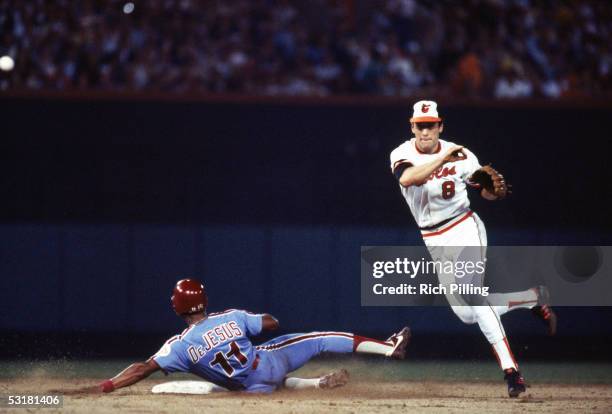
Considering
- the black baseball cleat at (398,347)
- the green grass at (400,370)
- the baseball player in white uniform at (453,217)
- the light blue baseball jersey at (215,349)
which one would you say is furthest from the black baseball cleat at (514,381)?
the light blue baseball jersey at (215,349)

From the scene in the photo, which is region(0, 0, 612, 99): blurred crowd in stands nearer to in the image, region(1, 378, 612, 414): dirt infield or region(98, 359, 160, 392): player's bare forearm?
region(1, 378, 612, 414): dirt infield

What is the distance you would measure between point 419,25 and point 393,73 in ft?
3.18

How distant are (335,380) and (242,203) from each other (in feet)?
10.6

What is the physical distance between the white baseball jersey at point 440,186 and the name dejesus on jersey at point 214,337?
153 centimetres

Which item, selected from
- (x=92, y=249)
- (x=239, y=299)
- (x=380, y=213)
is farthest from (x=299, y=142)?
(x=92, y=249)

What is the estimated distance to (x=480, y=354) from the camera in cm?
910

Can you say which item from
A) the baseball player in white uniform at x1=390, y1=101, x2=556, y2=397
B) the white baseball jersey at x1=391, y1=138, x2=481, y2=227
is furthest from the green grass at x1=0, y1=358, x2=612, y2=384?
the white baseball jersey at x1=391, y1=138, x2=481, y2=227

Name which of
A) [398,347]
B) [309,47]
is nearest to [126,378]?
[398,347]

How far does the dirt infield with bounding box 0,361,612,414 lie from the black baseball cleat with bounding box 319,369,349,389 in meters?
0.06

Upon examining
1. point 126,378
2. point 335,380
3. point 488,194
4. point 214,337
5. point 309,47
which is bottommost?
point 335,380

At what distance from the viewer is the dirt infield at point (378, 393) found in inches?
233

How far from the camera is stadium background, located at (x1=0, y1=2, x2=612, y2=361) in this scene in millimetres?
9062

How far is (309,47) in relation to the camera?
10.3 metres

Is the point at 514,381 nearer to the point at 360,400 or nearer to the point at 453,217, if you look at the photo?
the point at 360,400
